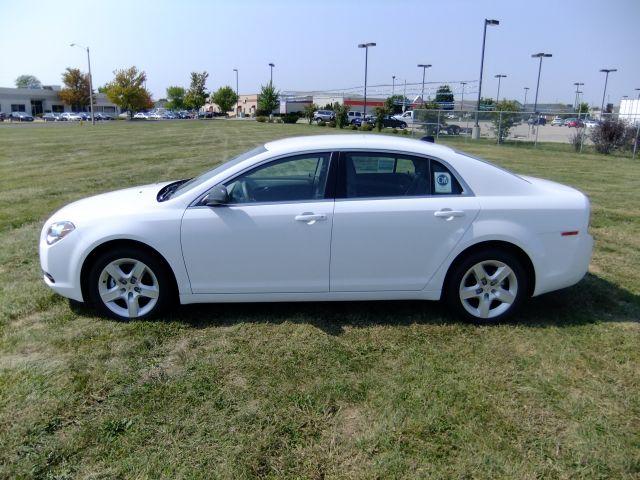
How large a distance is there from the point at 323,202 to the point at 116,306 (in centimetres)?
195

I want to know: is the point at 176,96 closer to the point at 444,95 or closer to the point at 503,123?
the point at 444,95

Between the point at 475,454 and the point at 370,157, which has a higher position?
the point at 370,157

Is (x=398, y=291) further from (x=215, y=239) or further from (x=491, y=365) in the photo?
(x=215, y=239)

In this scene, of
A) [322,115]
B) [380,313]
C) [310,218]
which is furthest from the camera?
[322,115]

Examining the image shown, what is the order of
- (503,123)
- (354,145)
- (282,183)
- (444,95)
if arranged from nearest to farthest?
(354,145), (282,183), (503,123), (444,95)

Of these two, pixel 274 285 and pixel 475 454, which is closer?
pixel 475 454

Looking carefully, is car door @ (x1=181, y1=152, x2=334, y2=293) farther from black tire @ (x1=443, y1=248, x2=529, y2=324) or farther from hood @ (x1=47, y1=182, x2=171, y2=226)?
black tire @ (x1=443, y1=248, x2=529, y2=324)

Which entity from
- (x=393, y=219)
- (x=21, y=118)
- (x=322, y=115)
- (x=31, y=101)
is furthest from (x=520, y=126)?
(x=31, y=101)

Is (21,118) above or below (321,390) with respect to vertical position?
above

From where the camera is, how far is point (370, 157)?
4258mm

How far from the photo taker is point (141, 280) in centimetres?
420

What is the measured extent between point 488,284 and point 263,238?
6.27 feet

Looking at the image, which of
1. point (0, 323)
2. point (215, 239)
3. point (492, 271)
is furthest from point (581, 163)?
point (0, 323)

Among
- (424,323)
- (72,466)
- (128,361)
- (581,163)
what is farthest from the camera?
(581,163)
